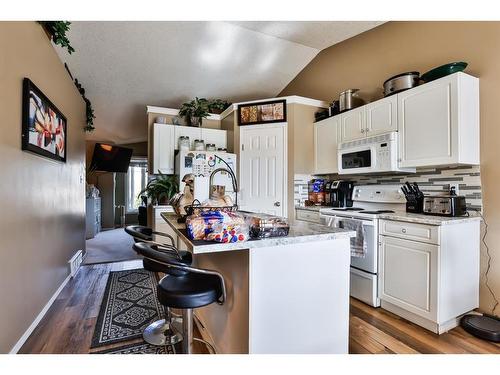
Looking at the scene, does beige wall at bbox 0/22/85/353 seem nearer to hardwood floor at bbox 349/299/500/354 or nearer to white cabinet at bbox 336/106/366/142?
Result: hardwood floor at bbox 349/299/500/354

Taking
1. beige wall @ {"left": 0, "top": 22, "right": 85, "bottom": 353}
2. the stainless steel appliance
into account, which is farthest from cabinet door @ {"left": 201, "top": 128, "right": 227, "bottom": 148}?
the stainless steel appliance

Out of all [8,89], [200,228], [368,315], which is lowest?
[368,315]

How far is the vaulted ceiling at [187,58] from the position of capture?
320 centimetres

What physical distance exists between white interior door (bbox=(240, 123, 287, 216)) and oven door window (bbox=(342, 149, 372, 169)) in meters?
0.83

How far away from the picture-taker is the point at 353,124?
314 centimetres

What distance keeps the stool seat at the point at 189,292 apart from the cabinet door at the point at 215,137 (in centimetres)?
310

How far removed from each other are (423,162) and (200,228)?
2.22m

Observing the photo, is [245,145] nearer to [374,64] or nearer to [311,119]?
[311,119]

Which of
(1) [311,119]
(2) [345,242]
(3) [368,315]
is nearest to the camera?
(2) [345,242]

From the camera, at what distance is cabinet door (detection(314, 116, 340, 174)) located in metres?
3.43

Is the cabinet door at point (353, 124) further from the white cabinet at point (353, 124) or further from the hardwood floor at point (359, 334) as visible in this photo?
the hardwood floor at point (359, 334)
